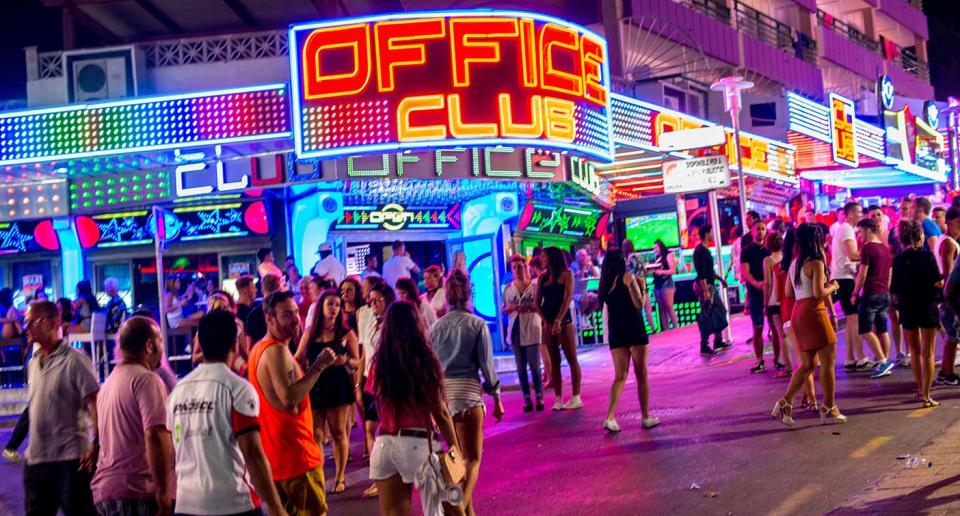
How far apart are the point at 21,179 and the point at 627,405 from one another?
14109 mm

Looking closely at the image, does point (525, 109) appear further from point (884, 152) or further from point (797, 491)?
point (884, 152)

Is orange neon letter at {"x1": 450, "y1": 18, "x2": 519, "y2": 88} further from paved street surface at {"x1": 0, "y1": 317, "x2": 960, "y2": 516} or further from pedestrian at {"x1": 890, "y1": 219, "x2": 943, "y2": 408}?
pedestrian at {"x1": 890, "y1": 219, "x2": 943, "y2": 408}

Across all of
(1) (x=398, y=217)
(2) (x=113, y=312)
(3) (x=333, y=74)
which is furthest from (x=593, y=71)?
(2) (x=113, y=312)

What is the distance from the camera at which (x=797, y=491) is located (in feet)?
26.2

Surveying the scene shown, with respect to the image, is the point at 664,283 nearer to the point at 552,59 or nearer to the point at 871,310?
the point at 552,59

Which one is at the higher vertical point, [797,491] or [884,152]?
[884,152]

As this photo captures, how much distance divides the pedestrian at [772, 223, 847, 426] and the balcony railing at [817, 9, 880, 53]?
3707 cm

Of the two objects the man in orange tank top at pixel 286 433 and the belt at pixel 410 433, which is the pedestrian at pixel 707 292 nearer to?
the belt at pixel 410 433

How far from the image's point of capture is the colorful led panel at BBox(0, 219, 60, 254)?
2289 cm

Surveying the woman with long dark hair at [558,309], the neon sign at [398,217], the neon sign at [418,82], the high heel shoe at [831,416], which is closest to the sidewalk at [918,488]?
the high heel shoe at [831,416]

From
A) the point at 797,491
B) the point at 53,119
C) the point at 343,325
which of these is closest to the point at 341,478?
the point at 343,325

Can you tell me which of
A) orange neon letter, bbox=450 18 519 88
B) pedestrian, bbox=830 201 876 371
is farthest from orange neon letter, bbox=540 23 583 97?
pedestrian, bbox=830 201 876 371

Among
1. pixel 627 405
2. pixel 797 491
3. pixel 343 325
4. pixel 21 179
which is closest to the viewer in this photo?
pixel 797 491

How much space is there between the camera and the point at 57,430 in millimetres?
6887
